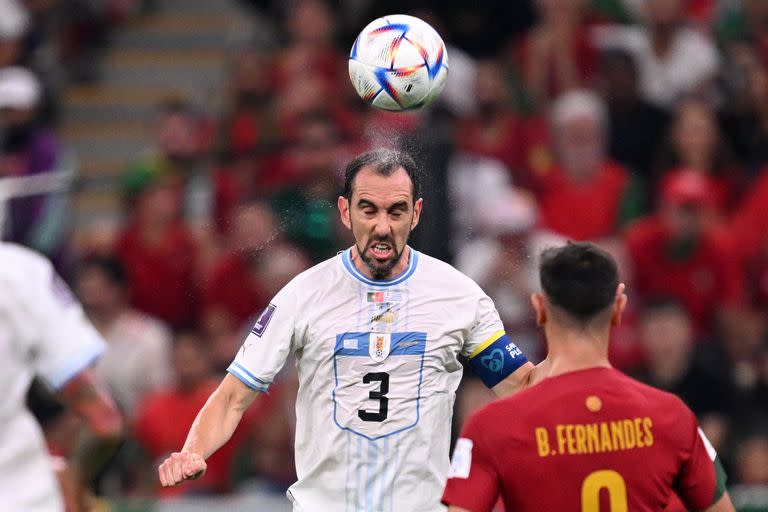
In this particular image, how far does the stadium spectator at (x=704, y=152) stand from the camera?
1059 centimetres

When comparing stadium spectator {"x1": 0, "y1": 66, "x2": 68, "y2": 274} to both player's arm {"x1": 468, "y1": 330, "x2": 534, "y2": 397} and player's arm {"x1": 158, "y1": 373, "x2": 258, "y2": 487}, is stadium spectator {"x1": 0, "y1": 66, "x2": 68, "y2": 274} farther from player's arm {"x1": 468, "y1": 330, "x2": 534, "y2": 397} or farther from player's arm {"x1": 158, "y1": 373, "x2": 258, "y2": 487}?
player's arm {"x1": 468, "y1": 330, "x2": 534, "y2": 397}

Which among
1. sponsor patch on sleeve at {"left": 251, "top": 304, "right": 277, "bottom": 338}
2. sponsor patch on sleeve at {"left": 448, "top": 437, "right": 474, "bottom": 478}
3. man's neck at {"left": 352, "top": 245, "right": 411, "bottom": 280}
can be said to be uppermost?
man's neck at {"left": 352, "top": 245, "right": 411, "bottom": 280}

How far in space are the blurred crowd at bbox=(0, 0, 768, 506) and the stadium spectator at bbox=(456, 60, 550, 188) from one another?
0.02m

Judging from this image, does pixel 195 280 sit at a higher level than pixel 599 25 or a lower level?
lower

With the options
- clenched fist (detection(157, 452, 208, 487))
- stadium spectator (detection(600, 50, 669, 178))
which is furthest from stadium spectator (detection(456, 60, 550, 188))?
clenched fist (detection(157, 452, 208, 487))

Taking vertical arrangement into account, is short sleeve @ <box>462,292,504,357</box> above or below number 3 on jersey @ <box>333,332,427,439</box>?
above

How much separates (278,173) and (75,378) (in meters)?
4.39

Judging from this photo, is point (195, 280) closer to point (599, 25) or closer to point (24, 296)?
point (599, 25)

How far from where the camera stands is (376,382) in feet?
19.9

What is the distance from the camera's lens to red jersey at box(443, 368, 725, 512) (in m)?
5.03

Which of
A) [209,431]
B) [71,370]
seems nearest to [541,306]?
[209,431]

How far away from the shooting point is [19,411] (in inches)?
264

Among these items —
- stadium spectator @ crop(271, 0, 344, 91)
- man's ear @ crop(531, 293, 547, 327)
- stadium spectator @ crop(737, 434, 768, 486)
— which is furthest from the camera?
stadium spectator @ crop(271, 0, 344, 91)

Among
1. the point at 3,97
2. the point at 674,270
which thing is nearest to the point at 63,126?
the point at 3,97
